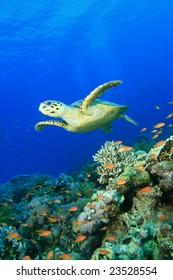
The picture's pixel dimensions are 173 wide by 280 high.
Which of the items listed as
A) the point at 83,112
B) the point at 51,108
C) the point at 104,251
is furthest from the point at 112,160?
the point at 104,251

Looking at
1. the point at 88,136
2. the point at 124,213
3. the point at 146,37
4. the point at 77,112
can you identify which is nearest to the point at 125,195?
the point at 124,213

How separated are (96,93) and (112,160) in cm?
165

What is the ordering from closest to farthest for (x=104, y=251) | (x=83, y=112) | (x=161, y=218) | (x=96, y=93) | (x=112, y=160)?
(x=104, y=251), (x=161, y=218), (x=96, y=93), (x=112, y=160), (x=83, y=112)

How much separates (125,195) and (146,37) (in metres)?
81.2

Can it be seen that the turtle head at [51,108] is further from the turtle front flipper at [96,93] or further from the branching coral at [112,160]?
the branching coral at [112,160]

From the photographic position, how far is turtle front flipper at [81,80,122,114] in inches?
228

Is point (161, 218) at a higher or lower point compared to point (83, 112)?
lower

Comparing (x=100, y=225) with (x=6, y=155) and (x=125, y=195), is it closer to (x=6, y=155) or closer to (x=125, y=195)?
(x=125, y=195)

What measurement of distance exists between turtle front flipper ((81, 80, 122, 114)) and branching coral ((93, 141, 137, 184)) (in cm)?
118

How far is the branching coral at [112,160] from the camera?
5867 mm

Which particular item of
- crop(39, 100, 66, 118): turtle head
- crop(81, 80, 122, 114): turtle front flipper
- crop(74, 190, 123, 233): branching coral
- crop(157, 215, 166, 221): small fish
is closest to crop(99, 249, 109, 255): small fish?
crop(74, 190, 123, 233): branching coral

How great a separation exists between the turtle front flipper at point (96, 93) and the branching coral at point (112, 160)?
46.5 inches

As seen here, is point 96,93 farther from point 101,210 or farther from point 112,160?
point 101,210

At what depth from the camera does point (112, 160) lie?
20.3 ft
